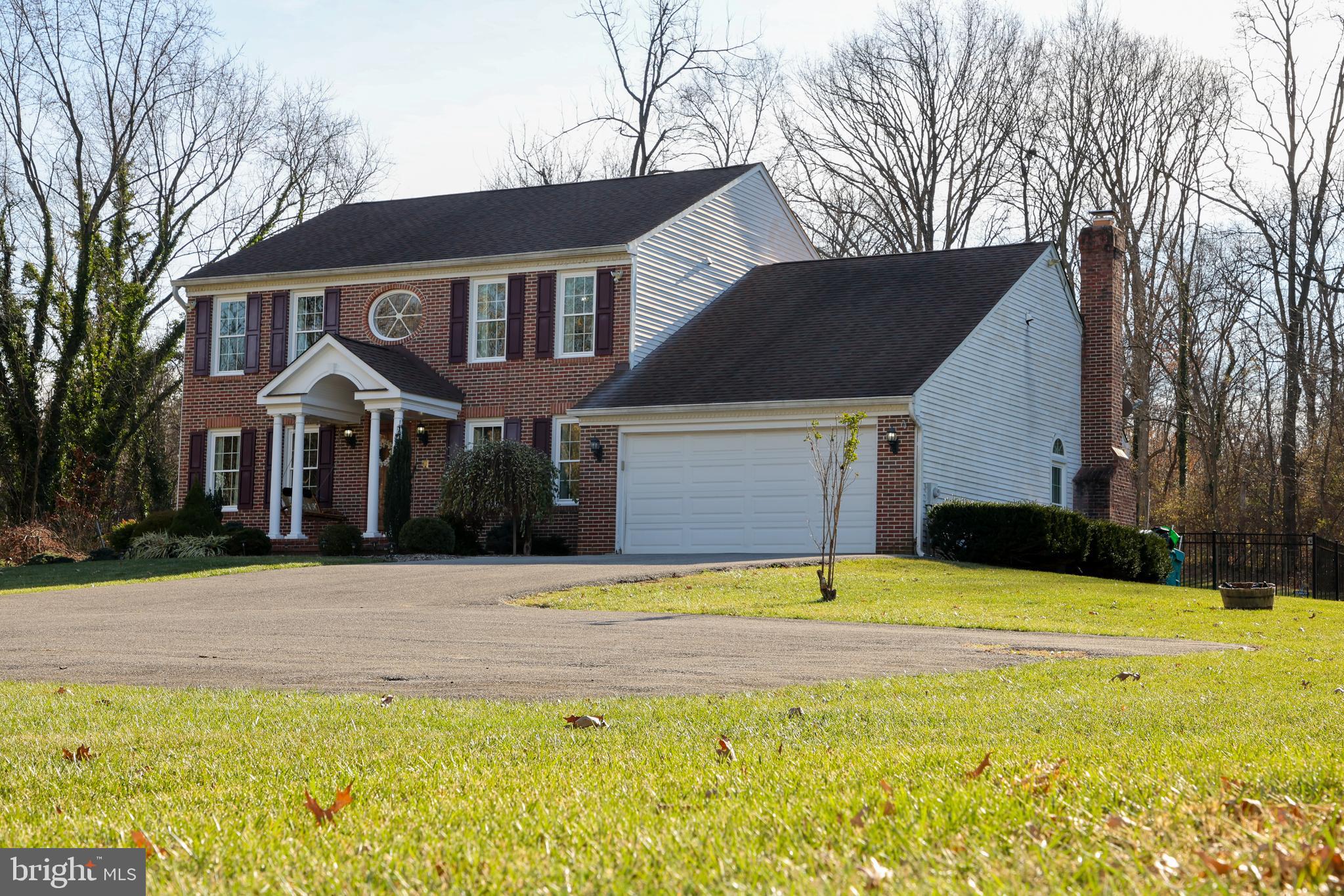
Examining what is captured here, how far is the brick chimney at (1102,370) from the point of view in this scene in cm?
2866

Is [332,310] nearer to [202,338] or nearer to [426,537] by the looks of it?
[202,338]

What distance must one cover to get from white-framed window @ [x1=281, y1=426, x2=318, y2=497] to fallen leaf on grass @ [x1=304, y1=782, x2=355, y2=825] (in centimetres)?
2474

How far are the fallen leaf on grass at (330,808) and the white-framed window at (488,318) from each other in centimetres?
2322

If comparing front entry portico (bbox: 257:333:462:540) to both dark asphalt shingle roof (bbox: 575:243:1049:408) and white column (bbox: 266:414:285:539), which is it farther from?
dark asphalt shingle roof (bbox: 575:243:1049:408)

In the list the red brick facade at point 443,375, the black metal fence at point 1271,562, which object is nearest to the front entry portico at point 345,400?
the red brick facade at point 443,375

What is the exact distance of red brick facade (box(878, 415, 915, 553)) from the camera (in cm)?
2284

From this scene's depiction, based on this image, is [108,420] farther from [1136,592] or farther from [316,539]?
[1136,592]

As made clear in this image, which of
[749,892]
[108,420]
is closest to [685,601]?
[749,892]

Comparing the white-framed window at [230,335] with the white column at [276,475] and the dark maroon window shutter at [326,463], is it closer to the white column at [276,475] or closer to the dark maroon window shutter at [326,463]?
the white column at [276,475]

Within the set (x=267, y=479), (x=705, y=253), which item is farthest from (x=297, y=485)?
(x=705, y=253)

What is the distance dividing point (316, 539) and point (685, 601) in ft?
47.1

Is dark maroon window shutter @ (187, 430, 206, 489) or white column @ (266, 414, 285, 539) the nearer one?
white column @ (266, 414, 285, 539)

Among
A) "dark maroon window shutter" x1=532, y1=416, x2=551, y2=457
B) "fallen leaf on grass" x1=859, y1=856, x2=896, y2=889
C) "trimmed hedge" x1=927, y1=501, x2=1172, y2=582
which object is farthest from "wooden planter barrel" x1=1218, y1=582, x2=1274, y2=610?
"fallen leaf on grass" x1=859, y1=856, x2=896, y2=889

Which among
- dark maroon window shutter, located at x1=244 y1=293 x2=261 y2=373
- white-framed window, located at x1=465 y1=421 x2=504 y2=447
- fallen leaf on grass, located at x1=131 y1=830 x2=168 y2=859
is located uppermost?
dark maroon window shutter, located at x1=244 y1=293 x2=261 y2=373
